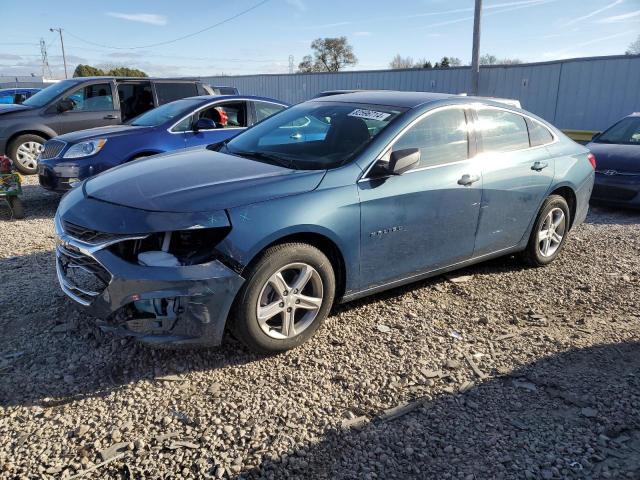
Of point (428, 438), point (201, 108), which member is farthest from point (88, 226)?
point (201, 108)

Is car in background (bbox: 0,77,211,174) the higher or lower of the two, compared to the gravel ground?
higher

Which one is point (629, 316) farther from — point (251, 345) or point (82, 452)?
point (82, 452)

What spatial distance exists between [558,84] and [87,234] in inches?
651

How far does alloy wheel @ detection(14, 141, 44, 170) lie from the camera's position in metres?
9.19

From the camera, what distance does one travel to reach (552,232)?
5.15 metres

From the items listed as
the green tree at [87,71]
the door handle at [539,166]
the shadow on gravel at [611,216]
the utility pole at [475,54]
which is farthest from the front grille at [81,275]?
the green tree at [87,71]

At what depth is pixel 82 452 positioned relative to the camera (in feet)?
8.07

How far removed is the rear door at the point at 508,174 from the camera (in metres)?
4.33

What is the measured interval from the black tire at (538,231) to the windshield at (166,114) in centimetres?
481

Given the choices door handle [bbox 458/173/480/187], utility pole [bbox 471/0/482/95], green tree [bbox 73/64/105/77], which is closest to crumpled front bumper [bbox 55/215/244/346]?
door handle [bbox 458/173/480/187]

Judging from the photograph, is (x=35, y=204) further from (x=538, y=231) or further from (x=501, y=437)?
(x=501, y=437)

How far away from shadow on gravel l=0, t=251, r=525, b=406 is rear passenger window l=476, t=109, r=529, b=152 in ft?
6.03

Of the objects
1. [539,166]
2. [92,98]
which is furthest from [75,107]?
[539,166]

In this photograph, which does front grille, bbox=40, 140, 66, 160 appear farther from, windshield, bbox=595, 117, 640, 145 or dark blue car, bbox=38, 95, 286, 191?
windshield, bbox=595, 117, 640, 145
